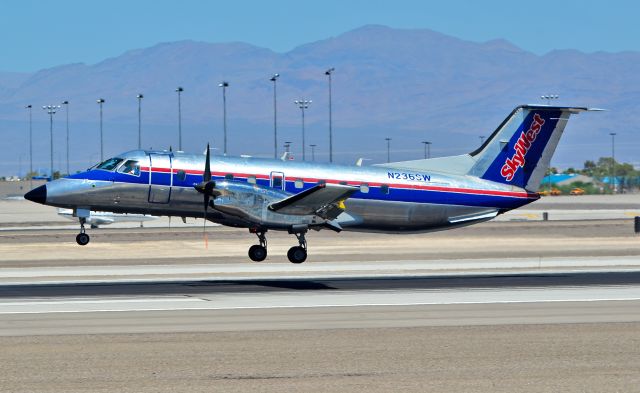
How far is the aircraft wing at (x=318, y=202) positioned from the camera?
35.2 meters

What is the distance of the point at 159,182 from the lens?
123 ft

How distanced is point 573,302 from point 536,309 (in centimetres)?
186

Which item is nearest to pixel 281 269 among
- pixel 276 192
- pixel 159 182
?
pixel 276 192

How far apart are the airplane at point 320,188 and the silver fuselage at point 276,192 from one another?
0.04m

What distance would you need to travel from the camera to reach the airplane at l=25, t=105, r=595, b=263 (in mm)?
36625

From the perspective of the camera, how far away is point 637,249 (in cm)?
5344

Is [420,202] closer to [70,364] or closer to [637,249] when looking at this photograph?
[637,249]

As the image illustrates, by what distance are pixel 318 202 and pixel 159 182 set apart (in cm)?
580

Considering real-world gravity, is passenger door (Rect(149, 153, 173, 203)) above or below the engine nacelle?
above

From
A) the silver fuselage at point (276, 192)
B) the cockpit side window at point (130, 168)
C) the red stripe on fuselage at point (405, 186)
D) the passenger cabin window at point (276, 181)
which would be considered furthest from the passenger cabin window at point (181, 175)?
the passenger cabin window at point (276, 181)

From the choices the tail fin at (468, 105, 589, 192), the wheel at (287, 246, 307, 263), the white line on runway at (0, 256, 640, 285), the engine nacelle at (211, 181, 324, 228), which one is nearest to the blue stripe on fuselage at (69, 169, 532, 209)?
the tail fin at (468, 105, 589, 192)

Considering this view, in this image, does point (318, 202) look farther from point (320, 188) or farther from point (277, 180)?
point (277, 180)

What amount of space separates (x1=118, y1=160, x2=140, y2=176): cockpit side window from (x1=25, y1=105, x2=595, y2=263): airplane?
4 centimetres

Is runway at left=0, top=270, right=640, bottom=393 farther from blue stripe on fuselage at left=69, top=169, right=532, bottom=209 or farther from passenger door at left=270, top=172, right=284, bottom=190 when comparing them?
passenger door at left=270, top=172, right=284, bottom=190
